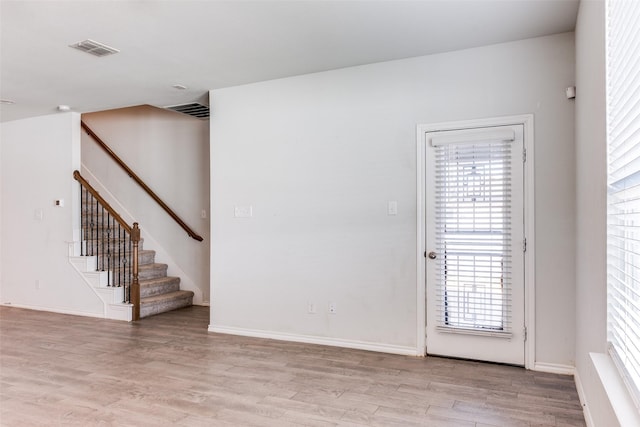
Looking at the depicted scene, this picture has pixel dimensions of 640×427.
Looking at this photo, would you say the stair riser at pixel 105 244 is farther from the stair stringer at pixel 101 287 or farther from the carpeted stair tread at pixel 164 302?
the carpeted stair tread at pixel 164 302

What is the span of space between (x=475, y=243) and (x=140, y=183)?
496cm

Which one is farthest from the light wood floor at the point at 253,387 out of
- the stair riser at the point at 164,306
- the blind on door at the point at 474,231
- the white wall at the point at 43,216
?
the white wall at the point at 43,216

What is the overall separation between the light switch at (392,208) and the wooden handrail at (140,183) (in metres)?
3.23

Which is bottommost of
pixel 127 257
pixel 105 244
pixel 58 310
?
pixel 58 310

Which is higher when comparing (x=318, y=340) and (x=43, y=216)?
(x=43, y=216)

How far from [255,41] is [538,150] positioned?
247cm

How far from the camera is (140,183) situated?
654 centimetres

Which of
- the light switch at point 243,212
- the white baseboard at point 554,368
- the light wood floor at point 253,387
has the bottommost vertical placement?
the light wood floor at point 253,387

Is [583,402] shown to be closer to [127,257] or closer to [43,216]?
[127,257]

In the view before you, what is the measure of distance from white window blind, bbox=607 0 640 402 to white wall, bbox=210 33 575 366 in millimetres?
1543

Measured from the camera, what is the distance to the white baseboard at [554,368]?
3428 millimetres

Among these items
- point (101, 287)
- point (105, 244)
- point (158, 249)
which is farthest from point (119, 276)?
point (158, 249)

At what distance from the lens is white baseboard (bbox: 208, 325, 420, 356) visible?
3.97 metres

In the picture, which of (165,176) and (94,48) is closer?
(94,48)
